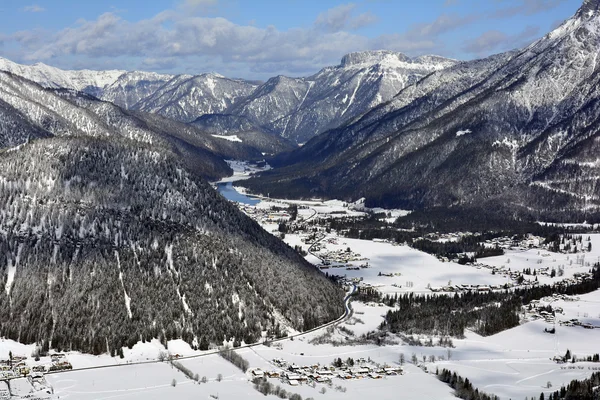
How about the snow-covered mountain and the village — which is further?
the snow-covered mountain

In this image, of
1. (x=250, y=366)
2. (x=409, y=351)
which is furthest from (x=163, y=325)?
(x=409, y=351)

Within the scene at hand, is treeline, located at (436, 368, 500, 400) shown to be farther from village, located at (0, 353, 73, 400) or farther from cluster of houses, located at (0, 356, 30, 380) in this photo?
cluster of houses, located at (0, 356, 30, 380)

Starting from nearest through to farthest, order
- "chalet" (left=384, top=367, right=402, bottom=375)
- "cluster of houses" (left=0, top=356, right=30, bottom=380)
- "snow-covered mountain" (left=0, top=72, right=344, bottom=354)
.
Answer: "cluster of houses" (left=0, top=356, right=30, bottom=380) → "chalet" (left=384, top=367, right=402, bottom=375) → "snow-covered mountain" (left=0, top=72, right=344, bottom=354)

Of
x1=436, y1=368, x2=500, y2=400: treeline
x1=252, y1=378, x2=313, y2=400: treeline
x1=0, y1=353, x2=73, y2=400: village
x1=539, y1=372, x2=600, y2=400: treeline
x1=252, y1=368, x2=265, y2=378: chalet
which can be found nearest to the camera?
x1=539, y1=372, x2=600, y2=400: treeline

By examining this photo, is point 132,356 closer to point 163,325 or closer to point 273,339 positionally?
point 163,325

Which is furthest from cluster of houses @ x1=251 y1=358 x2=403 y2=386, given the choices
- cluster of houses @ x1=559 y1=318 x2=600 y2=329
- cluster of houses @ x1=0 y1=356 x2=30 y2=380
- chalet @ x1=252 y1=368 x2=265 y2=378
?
cluster of houses @ x1=559 y1=318 x2=600 y2=329

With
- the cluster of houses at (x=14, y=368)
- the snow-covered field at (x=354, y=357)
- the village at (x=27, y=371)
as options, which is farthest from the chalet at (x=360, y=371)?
the cluster of houses at (x=14, y=368)

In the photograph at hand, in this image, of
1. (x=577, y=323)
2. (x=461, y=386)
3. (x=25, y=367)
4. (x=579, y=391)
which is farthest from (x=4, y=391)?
(x=577, y=323)
